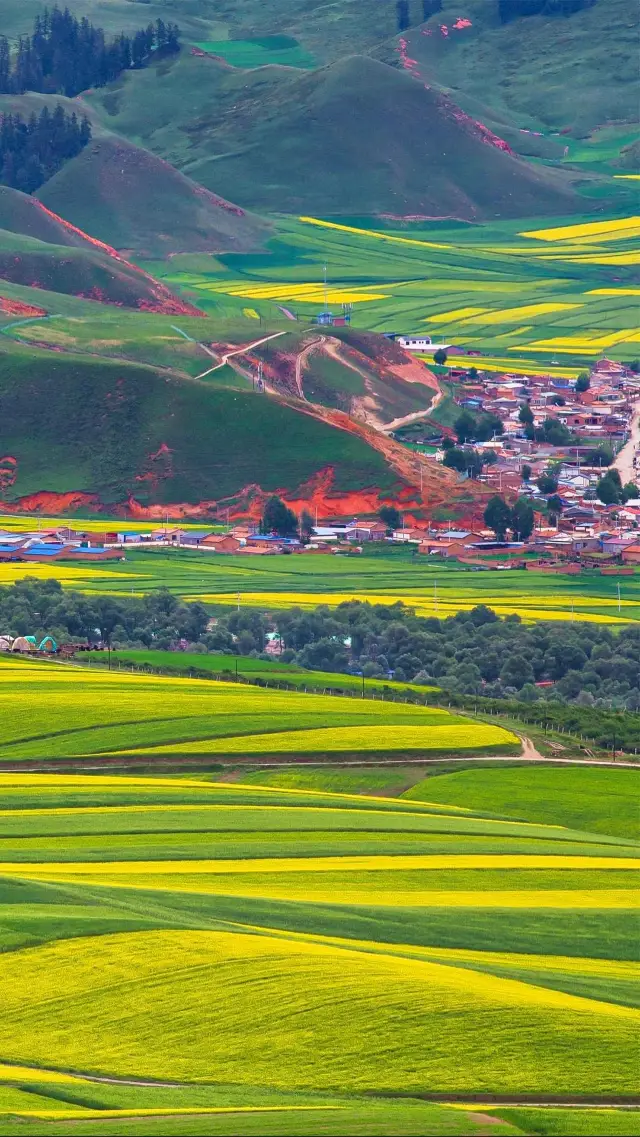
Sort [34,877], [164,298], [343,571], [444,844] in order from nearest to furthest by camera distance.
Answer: [34,877]
[444,844]
[343,571]
[164,298]

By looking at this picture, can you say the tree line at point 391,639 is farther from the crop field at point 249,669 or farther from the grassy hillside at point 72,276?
the grassy hillside at point 72,276

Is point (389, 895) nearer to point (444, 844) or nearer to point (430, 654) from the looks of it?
point (444, 844)

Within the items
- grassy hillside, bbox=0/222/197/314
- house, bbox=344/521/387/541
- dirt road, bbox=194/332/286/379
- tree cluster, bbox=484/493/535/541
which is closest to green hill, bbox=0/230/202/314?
grassy hillside, bbox=0/222/197/314

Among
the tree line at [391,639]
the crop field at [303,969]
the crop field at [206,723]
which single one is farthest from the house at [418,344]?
the crop field at [303,969]

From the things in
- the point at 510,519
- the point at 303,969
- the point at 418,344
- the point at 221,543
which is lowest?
the point at 221,543

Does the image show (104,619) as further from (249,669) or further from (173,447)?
(173,447)

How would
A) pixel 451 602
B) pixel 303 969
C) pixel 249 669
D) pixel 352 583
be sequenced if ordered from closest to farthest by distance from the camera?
pixel 303 969 < pixel 249 669 < pixel 451 602 < pixel 352 583

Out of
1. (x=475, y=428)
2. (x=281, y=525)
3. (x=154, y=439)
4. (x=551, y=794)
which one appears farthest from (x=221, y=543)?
(x=551, y=794)

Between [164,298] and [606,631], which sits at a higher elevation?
[164,298]

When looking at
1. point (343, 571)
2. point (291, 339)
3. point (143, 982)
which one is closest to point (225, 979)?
point (143, 982)
